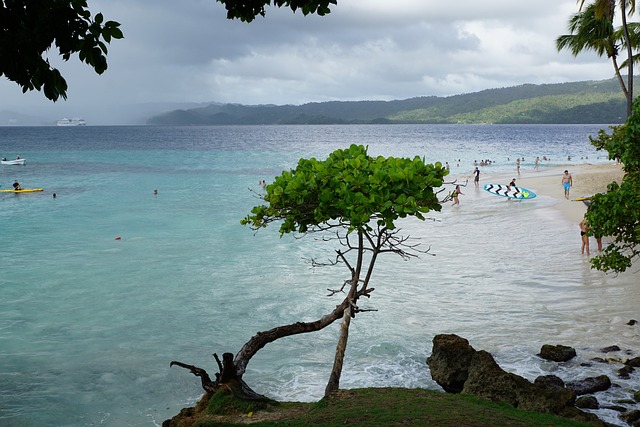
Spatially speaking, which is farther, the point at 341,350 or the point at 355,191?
the point at 341,350

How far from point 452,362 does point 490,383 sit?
0.96 meters

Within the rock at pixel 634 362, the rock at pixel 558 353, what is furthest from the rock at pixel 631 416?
the rock at pixel 558 353

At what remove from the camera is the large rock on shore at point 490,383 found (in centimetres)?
812

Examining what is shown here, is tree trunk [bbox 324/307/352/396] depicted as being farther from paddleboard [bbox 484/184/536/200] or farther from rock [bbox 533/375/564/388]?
paddleboard [bbox 484/184/536/200]

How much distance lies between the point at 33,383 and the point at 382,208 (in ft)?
31.0

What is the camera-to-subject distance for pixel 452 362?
9617 mm

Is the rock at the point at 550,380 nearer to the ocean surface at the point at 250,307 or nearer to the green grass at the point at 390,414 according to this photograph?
the ocean surface at the point at 250,307

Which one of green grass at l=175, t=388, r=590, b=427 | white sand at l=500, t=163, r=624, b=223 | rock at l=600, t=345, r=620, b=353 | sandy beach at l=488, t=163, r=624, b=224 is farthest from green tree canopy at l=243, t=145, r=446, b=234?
white sand at l=500, t=163, r=624, b=223

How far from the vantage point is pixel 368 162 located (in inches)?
240

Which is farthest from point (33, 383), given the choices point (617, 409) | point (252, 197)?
point (252, 197)

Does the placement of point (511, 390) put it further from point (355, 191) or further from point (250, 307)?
point (250, 307)

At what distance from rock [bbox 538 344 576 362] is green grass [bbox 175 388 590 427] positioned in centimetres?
416

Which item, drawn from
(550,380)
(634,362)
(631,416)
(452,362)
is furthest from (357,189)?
(634,362)

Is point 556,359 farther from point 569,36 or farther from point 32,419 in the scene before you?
point 569,36
